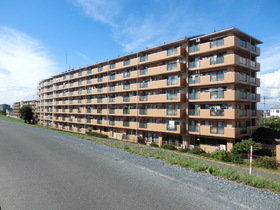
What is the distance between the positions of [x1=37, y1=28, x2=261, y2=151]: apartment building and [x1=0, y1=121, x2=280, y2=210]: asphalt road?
17.1 m

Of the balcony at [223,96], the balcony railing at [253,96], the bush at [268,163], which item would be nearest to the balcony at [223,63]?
the balcony at [223,96]

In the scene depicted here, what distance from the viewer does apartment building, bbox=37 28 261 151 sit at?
2223 cm

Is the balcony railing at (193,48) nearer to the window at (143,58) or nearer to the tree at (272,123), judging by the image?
the window at (143,58)

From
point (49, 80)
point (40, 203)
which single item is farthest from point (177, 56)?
point (49, 80)

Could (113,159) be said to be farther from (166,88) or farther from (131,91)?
(131,91)

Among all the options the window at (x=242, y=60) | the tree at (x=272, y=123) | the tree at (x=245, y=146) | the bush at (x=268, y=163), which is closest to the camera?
the bush at (x=268, y=163)

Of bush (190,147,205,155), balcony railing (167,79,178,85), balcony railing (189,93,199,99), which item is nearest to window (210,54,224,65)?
balcony railing (189,93,199,99)

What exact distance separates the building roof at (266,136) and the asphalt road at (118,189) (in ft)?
66.6

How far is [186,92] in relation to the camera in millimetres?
26219

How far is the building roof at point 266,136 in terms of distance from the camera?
2225 centimetres

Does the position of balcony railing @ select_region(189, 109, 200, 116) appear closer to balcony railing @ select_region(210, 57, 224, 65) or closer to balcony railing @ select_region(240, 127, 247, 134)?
balcony railing @ select_region(240, 127, 247, 134)

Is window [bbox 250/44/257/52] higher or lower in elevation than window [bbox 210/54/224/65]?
higher

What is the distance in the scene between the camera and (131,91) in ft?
115

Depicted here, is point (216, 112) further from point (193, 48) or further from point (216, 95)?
point (193, 48)
